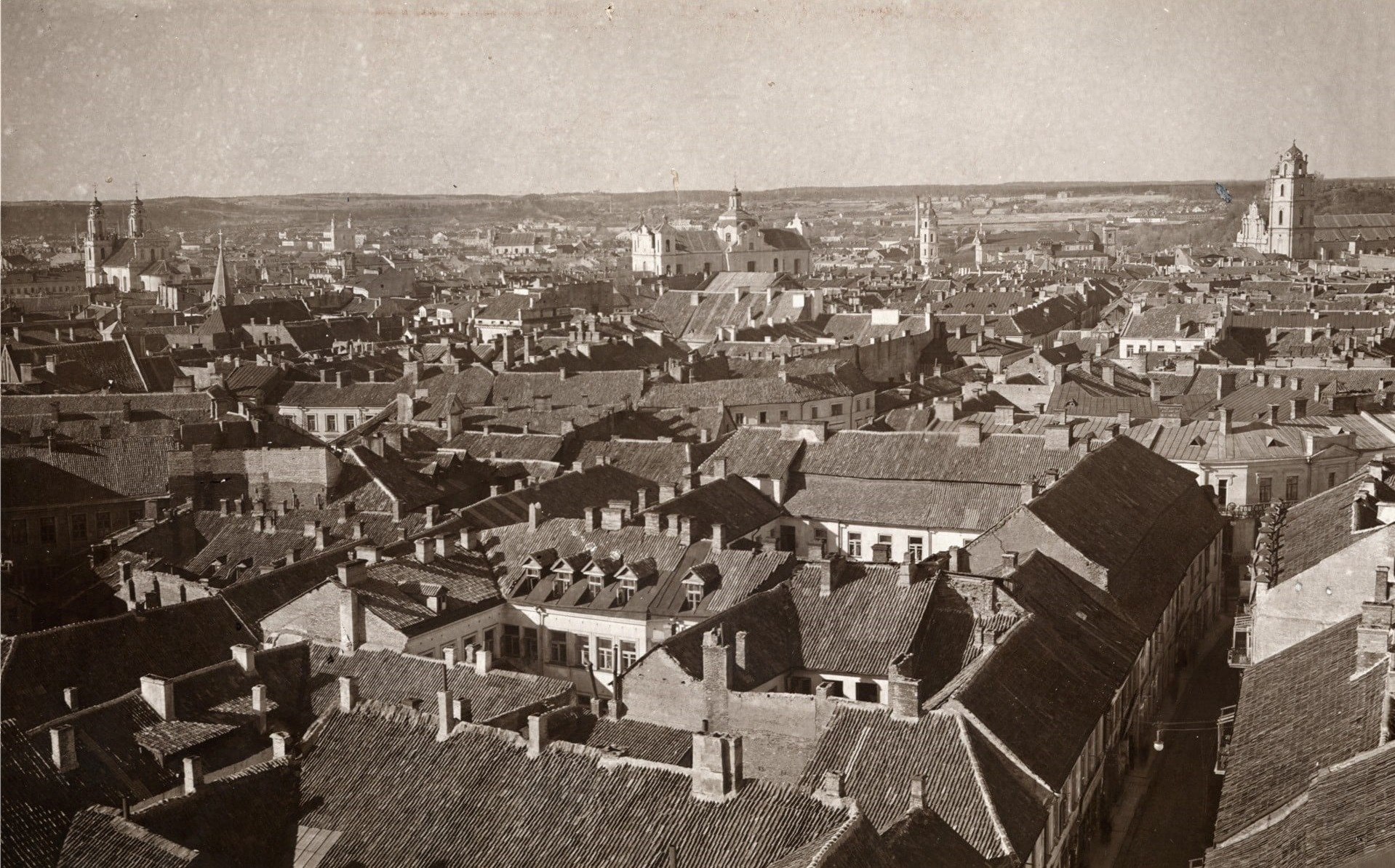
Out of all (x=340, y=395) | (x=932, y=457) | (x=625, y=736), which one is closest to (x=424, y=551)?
(x=625, y=736)

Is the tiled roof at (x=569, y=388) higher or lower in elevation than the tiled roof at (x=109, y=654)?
higher

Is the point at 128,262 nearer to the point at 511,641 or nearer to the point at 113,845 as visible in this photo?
the point at 511,641

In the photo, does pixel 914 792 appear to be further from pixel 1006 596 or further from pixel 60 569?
pixel 60 569

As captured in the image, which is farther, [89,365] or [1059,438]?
[89,365]

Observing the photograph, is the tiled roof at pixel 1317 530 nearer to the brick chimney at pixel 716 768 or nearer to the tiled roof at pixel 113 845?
the brick chimney at pixel 716 768

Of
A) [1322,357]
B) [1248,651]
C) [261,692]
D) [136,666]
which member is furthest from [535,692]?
[1322,357]

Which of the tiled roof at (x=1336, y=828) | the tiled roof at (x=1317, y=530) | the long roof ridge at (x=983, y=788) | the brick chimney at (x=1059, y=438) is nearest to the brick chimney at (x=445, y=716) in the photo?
the long roof ridge at (x=983, y=788)
